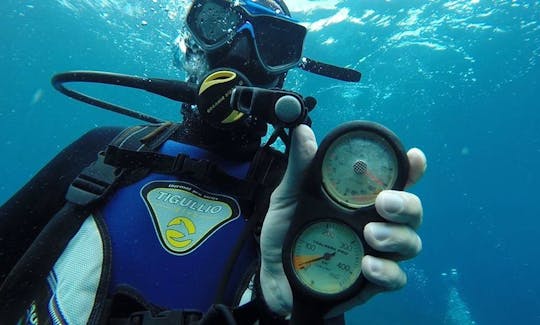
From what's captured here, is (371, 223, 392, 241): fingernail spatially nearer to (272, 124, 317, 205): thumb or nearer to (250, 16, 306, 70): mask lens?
(272, 124, 317, 205): thumb

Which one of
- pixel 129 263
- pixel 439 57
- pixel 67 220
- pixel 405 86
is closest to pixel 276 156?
pixel 129 263

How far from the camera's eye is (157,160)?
2508mm

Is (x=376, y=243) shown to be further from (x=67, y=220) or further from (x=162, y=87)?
(x=67, y=220)

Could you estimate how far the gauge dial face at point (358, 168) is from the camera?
5.03 feet

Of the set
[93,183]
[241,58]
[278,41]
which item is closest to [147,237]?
[93,183]

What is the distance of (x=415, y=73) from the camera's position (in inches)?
914

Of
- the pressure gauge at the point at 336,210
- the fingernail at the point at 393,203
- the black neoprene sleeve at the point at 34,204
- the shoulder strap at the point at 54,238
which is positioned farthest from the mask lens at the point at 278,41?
the fingernail at the point at 393,203

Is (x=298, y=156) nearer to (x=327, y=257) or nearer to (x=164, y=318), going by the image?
(x=327, y=257)

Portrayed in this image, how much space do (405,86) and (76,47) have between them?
111 ft

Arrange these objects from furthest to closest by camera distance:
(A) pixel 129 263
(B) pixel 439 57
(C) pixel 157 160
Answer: (B) pixel 439 57 → (C) pixel 157 160 → (A) pixel 129 263

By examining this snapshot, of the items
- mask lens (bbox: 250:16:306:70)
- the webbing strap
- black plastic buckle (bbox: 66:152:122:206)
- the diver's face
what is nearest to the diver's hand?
the webbing strap

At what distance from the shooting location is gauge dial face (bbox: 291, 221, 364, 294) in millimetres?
1481

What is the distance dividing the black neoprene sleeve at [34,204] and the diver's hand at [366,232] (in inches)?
69.3

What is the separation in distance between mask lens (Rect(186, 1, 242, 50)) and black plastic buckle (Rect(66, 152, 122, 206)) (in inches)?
43.9
